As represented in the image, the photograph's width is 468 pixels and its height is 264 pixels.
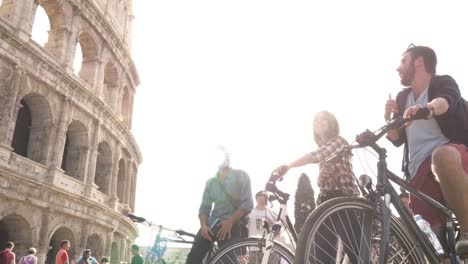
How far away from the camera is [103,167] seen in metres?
19.9

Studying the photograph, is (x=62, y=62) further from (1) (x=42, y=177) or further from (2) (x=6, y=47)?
(1) (x=42, y=177)

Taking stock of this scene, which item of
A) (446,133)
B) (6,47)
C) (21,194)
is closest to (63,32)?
(6,47)

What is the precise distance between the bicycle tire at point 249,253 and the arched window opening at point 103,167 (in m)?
17.6

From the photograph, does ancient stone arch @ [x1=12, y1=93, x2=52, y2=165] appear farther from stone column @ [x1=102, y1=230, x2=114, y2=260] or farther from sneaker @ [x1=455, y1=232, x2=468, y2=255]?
sneaker @ [x1=455, y1=232, x2=468, y2=255]

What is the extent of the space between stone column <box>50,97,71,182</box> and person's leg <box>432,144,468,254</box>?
1498 centimetres

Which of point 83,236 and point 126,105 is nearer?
point 83,236

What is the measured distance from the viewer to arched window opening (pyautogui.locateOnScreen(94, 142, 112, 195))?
19625mm

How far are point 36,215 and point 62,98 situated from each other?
507 centimetres

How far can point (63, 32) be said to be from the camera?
17000 mm

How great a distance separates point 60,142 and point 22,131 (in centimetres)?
157

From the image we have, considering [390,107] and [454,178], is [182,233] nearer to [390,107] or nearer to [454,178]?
[390,107]

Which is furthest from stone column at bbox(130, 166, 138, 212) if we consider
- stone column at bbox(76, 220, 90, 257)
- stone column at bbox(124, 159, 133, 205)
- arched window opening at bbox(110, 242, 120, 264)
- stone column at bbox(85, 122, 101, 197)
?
stone column at bbox(76, 220, 90, 257)

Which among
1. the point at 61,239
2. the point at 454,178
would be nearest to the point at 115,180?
the point at 61,239

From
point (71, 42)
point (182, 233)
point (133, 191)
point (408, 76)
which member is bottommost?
point (182, 233)
